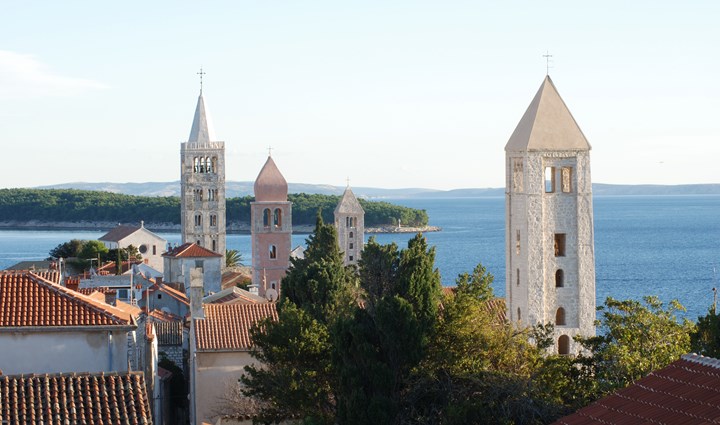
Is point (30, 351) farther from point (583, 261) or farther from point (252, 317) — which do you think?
point (583, 261)

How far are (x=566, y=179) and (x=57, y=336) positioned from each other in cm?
1830

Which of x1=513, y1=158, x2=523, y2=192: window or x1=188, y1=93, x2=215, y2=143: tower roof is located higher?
x1=188, y1=93, x2=215, y2=143: tower roof

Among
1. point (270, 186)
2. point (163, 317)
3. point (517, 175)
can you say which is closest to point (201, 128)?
point (270, 186)

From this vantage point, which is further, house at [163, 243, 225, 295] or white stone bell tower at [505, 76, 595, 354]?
house at [163, 243, 225, 295]

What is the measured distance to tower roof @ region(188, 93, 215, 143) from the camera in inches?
3469

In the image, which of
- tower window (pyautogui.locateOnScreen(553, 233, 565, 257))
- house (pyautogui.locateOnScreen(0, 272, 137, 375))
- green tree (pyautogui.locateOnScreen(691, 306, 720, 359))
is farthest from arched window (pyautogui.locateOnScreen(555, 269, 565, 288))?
house (pyautogui.locateOnScreen(0, 272, 137, 375))

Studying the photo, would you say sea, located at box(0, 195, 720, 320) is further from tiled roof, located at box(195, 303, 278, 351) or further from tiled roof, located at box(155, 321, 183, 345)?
tiled roof, located at box(195, 303, 278, 351)

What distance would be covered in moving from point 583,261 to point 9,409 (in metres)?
23.2

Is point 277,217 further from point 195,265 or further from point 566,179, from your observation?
point 566,179

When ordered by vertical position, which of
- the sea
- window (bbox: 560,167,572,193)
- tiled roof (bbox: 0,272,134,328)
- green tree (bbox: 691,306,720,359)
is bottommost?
the sea

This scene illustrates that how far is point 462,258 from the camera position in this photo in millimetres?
128250

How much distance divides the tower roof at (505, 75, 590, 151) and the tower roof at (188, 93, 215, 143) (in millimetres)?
54272

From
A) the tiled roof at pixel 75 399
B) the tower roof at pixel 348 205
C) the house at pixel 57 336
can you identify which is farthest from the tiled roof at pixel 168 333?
the tower roof at pixel 348 205

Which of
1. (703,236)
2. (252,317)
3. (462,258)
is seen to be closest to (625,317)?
(252,317)
